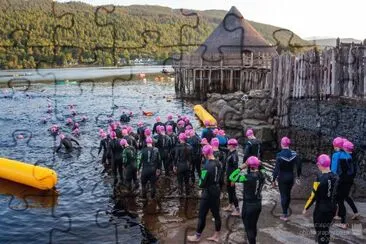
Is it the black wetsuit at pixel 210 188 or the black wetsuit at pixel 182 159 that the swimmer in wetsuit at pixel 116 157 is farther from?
the black wetsuit at pixel 210 188

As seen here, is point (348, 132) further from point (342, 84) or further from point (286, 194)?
point (286, 194)

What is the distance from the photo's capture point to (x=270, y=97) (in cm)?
2809

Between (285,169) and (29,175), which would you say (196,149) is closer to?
(285,169)

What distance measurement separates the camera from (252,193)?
10.2 metres

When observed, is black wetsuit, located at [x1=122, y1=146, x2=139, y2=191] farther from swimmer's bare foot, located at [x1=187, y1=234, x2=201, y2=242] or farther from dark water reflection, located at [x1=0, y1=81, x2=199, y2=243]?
swimmer's bare foot, located at [x1=187, y1=234, x2=201, y2=242]

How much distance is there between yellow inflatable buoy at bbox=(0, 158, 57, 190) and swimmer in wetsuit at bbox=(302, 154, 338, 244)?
11210 millimetres

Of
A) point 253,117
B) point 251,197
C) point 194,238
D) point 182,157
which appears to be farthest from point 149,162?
point 253,117

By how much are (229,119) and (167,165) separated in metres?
13.1

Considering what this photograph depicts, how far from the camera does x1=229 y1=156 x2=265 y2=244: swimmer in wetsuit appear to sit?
33.3 ft

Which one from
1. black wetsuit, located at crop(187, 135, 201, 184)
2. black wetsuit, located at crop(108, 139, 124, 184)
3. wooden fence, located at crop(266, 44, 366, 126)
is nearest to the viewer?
black wetsuit, located at crop(187, 135, 201, 184)

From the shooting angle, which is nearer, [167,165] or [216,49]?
[167,165]

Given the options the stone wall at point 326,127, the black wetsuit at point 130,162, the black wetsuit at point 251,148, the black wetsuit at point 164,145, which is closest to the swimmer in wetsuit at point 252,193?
the black wetsuit at point 251,148

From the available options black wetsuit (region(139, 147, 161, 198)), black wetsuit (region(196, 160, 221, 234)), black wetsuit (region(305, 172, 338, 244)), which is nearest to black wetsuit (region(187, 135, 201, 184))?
black wetsuit (region(139, 147, 161, 198))

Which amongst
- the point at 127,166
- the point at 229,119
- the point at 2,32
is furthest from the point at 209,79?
the point at 127,166
